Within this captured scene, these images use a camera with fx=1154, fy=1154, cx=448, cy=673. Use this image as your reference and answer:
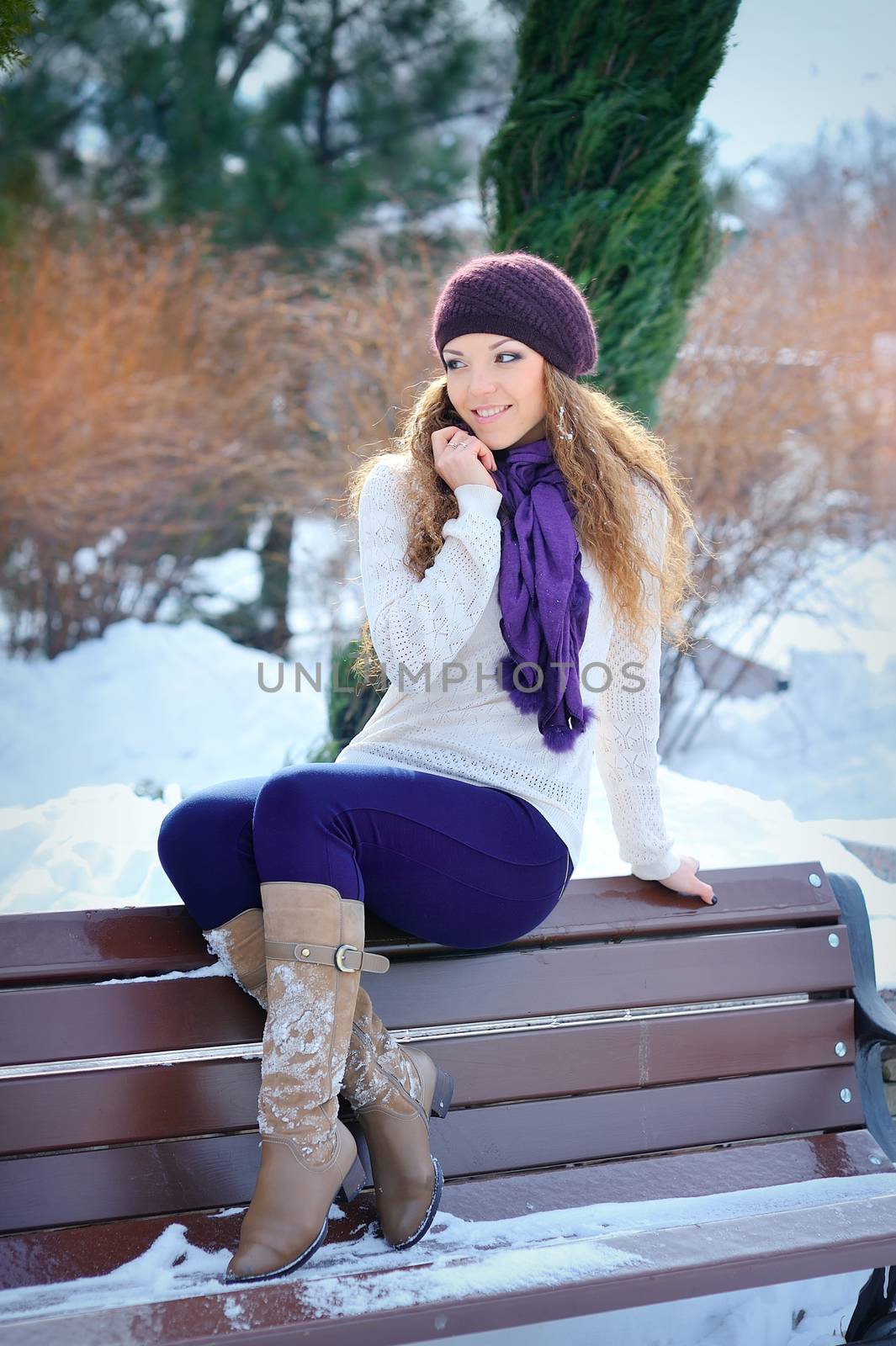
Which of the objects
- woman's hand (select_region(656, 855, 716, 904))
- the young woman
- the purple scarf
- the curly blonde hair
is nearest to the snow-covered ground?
the young woman

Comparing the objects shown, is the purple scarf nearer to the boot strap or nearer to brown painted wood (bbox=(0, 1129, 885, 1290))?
the boot strap

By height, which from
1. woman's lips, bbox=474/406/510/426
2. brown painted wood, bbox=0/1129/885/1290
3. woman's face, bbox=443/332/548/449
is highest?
woman's face, bbox=443/332/548/449

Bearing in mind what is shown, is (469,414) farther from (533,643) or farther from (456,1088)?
(456,1088)

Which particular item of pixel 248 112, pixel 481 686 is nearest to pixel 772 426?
pixel 248 112

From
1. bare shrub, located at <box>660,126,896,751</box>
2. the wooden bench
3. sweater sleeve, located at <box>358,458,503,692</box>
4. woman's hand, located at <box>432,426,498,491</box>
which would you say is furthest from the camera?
bare shrub, located at <box>660,126,896,751</box>

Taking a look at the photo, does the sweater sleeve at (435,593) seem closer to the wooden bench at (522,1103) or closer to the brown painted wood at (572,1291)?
the wooden bench at (522,1103)

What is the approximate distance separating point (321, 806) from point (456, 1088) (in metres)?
0.60

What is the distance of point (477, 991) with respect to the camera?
2.02 meters

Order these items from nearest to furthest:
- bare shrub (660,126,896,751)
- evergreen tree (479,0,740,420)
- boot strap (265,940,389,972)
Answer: boot strap (265,940,389,972), evergreen tree (479,0,740,420), bare shrub (660,126,896,751)

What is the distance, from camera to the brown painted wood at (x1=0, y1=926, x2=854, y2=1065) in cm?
180

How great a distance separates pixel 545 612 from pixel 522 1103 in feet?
2.81

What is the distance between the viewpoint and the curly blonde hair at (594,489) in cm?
209

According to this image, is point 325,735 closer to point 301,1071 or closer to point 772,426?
point 772,426

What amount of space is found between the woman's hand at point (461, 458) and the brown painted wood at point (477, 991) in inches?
33.3
